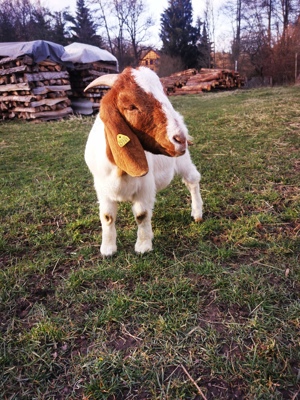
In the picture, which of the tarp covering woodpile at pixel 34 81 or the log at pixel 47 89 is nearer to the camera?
the tarp covering woodpile at pixel 34 81

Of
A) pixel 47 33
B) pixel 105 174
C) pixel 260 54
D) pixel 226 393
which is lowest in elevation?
pixel 226 393

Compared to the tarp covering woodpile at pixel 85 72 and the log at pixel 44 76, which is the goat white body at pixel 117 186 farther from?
the tarp covering woodpile at pixel 85 72

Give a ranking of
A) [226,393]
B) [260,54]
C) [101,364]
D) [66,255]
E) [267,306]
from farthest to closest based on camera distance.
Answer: [260,54] < [66,255] < [267,306] < [101,364] < [226,393]

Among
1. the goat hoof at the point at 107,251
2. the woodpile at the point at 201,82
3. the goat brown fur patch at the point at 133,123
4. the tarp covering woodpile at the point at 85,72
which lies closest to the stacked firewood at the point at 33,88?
the tarp covering woodpile at the point at 85,72

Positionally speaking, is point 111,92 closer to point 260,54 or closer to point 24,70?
point 24,70

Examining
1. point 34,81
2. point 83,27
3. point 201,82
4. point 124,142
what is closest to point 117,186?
point 124,142

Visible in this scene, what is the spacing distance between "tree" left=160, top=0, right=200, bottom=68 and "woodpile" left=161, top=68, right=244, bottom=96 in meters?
13.5

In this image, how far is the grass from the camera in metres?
1.45

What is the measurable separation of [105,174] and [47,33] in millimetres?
36524

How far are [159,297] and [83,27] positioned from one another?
40.6m

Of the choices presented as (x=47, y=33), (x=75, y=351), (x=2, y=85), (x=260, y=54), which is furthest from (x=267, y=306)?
(x=47, y=33)

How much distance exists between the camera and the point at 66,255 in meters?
2.52

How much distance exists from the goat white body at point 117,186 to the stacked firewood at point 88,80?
868cm

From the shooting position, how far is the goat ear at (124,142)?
1799 millimetres
